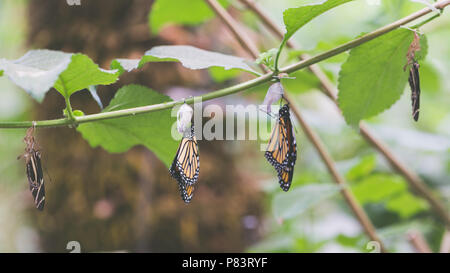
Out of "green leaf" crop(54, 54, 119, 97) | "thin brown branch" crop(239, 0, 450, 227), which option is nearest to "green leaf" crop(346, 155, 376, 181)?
"thin brown branch" crop(239, 0, 450, 227)

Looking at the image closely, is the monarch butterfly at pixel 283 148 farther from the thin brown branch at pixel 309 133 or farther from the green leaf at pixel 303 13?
the thin brown branch at pixel 309 133

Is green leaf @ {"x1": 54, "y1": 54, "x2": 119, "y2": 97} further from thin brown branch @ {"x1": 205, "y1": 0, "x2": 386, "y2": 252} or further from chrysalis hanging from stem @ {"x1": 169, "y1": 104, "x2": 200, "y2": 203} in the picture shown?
thin brown branch @ {"x1": 205, "y1": 0, "x2": 386, "y2": 252}

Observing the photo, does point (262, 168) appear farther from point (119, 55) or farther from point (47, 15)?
point (47, 15)

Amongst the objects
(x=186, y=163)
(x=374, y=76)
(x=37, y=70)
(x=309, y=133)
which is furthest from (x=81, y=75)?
(x=309, y=133)

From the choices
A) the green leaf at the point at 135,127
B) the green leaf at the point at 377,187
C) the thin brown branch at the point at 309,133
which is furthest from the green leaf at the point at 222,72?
the green leaf at the point at 377,187

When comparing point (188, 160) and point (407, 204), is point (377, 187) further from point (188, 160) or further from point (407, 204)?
point (188, 160)

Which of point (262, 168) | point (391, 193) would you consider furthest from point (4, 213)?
point (391, 193)
